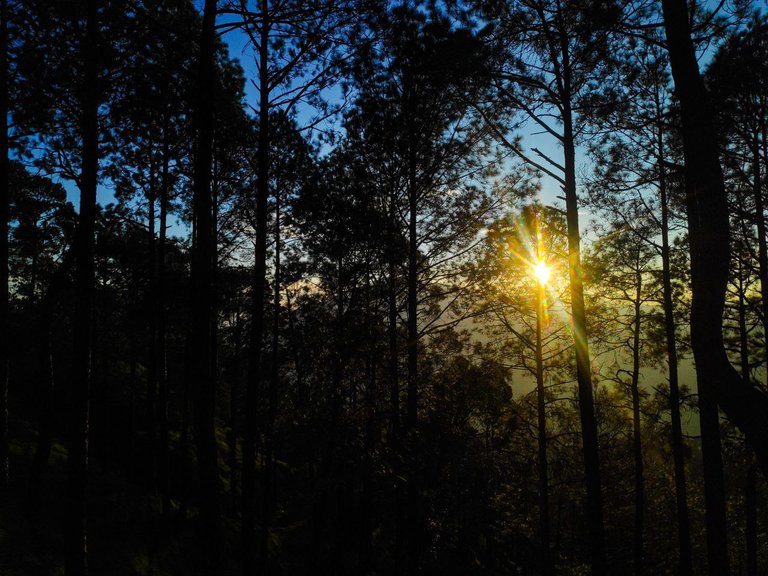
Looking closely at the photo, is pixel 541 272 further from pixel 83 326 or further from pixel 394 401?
pixel 83 326

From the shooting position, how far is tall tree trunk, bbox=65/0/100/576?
Result: 6.70m

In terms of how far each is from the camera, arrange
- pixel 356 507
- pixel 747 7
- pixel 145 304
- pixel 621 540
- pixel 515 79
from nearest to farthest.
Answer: pixel 747 7 → pixel 515 79 → pixel 145 304 → pixel 621 540 → pixel 356 507

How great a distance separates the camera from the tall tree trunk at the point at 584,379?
22.5ft

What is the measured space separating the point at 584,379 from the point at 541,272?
6.13m

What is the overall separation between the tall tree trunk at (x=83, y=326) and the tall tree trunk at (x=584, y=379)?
7.83 m

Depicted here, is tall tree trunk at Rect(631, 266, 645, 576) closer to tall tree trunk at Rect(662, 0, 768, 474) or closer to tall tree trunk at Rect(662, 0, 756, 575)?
tall tree trunk at Rect(662, 0, 756, 575)

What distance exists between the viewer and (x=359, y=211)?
10.2m

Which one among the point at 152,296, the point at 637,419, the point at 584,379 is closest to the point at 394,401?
the point at 584,379

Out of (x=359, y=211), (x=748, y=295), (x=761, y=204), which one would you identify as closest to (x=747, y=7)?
(x=761, y=204)

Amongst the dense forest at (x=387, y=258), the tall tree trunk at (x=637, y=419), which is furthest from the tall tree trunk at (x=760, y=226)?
the tall tree trunk at (x=637, y=419)

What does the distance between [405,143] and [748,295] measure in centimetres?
1075

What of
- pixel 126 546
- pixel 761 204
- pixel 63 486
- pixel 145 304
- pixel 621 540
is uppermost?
pixel 761 204

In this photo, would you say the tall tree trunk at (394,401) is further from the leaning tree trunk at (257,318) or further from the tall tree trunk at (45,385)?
the tall tree trunk at (45,385)

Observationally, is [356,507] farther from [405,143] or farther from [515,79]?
[515,79]
